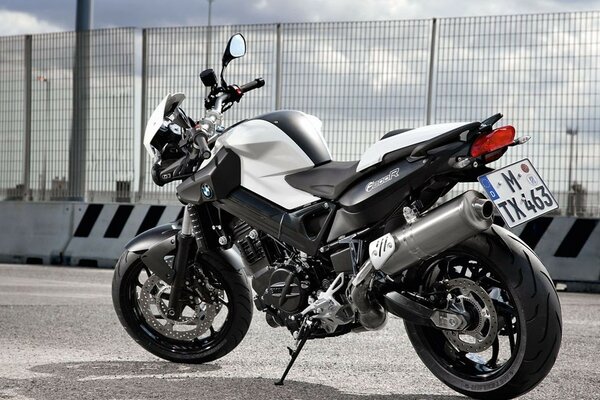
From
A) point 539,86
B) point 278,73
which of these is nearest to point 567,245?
point 539,86

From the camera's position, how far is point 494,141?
4.36 metres

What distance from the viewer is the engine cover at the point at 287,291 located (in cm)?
510

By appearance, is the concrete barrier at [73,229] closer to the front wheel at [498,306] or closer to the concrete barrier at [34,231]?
the concrete barrier at [34,231]

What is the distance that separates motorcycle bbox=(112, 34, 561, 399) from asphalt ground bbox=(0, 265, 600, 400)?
23 cm

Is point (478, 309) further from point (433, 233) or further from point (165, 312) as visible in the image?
point (165, 312)

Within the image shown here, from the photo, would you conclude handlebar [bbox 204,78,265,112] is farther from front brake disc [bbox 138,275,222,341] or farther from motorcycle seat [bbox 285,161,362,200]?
front brake disc [bbox 138,275,222,341]

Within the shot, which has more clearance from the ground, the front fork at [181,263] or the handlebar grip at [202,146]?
the handlebar grip at [202,146]

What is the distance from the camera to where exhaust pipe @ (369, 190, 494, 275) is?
4359mm

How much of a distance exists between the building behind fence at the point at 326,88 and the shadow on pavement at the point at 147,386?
644 centimetres

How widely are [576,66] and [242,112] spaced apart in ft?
13.0

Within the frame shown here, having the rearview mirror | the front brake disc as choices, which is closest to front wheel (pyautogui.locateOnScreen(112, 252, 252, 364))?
the front brake disc

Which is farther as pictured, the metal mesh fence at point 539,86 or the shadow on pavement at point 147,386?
the metal mesh fence at point 539,86

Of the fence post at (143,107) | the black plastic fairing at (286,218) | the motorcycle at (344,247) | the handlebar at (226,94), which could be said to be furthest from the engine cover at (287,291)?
the fence post at (143,107)

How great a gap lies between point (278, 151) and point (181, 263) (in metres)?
1.04
